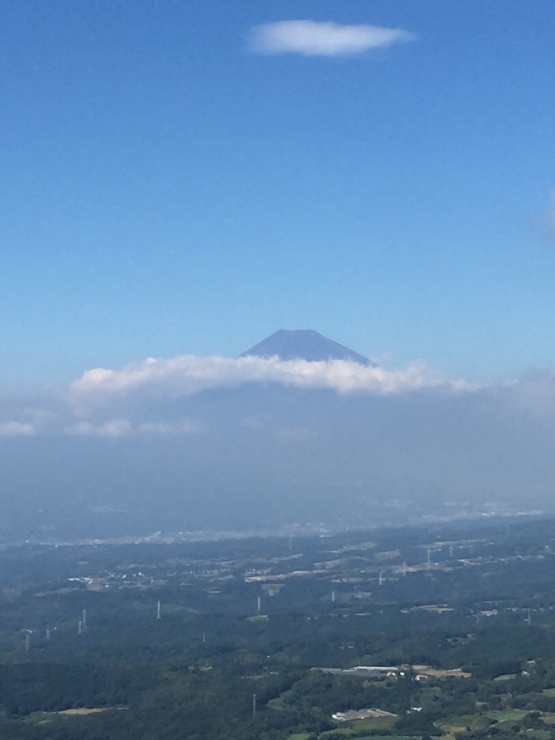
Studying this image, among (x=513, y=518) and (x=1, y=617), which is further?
(x=513, y=518)

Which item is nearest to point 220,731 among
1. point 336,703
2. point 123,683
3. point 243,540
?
point 336,703

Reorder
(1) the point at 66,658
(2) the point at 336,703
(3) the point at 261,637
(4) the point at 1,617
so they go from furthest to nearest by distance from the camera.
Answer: (4) the point at 1,617 < (3) the point at 261,637 < (1) the point at 66,658 < (2) the point at 336,703

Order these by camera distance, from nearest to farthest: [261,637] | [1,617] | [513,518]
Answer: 1. [261,637]
2. [1,617]
3. [513,518]

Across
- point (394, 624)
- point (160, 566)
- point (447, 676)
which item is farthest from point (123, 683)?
point (160, 566)

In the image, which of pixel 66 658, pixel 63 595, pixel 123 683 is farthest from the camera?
pixel 63 595

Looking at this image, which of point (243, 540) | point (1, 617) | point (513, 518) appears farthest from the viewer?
point (513, 518)

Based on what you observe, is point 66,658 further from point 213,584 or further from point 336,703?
point 213,584

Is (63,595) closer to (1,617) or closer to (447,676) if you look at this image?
(1,617)

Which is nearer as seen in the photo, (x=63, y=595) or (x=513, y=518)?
(x=63, y=595)
